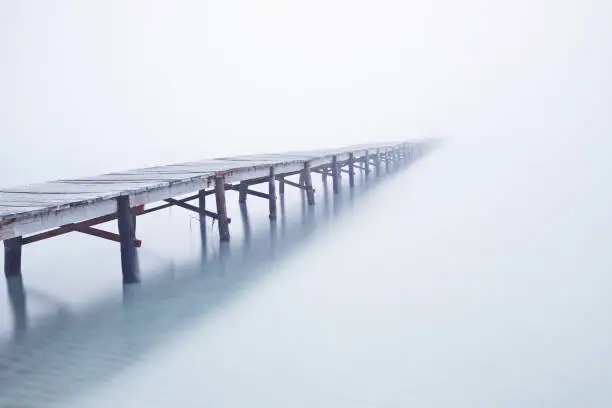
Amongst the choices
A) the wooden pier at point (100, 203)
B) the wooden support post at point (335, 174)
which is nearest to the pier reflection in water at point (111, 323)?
the wooden pier at point (100, 203)

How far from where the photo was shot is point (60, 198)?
6.15 meters

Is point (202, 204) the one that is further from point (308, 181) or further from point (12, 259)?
point (12, 259)

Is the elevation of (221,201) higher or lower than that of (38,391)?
higher

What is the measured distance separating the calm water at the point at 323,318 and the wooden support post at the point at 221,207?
29cm

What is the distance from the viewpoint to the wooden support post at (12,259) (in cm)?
757

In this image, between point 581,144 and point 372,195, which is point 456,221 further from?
point 581,144

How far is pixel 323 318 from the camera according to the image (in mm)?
6117

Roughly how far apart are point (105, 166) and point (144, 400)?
2255cm

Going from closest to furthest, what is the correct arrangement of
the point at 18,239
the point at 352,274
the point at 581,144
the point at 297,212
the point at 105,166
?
the point at 18,239
the point at 352,274
the point at 297,212
the point at 105,166
the point at 581,144

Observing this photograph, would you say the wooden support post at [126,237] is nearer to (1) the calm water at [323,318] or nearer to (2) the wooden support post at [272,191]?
(1) the calm water at [323,318]

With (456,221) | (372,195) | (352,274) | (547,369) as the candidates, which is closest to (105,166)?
(372,195)

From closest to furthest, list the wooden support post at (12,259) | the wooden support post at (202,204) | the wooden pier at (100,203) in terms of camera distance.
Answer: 1. the wooden pier at (100,203)
2. the wooden support post at (12,259)
3. the wooden support post at (202,204)

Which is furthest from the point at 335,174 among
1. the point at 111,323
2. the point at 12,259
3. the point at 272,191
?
the point at 111,323

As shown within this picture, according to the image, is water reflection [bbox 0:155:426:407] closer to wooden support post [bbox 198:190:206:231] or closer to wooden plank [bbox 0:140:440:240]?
wooden plank [bbox 0:140:440:240]
